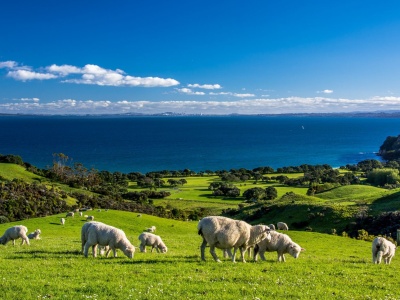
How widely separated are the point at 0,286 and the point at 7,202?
46120mm

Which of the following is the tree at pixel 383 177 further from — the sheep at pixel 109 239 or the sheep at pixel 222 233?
the sheep at pixel 109 239

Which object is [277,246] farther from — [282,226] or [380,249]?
[282,226]

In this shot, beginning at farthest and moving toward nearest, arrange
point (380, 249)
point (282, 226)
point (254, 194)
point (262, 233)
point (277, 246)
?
point (254, 194) → point (282, 226) → point (380, 249) → point (277, 246) → point (262, 233)

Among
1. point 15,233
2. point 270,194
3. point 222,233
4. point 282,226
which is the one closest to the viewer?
point 222,233

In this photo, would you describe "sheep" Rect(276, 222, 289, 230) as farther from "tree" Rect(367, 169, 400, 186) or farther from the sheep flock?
"tree" Rect(367, 169, 400, 186)

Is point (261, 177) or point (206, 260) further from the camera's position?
point (261, 177)

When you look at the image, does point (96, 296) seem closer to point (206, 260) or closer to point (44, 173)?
point (206, 260)

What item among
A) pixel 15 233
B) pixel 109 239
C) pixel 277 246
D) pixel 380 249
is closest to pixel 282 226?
pixel 380 249

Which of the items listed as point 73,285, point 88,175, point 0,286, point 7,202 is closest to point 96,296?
point 73,285

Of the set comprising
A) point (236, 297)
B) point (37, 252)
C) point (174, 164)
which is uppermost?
point (236, 297)

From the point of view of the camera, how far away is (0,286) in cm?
1277

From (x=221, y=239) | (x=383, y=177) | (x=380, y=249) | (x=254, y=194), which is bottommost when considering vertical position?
(x=254, y=194)

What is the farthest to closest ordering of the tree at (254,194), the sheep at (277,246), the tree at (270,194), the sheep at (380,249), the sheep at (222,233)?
1. the tree at (254,194)
2. the tree at (270,194)
3. the sheep at (380,249)
4. the sheep at (277,246)
5. the sheep at (222,233)

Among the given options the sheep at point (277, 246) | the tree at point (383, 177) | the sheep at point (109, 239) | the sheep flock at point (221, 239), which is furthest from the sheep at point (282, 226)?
the tree at point (383, 177)
